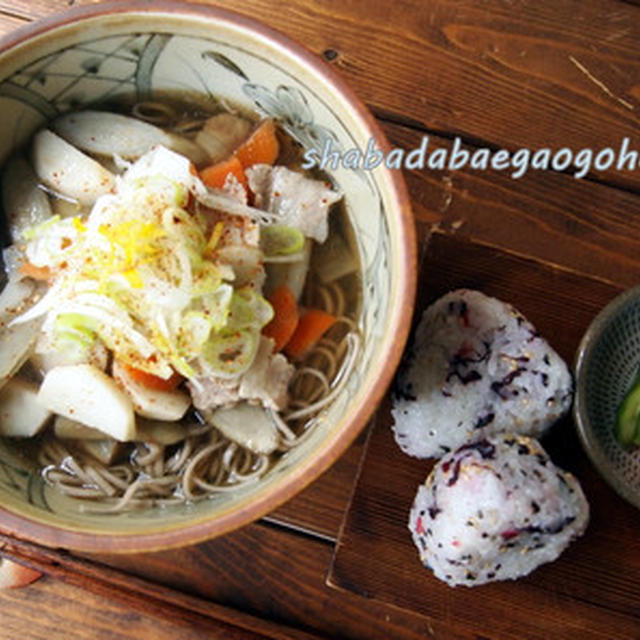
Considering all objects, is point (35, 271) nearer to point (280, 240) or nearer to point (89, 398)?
point (89, 398)

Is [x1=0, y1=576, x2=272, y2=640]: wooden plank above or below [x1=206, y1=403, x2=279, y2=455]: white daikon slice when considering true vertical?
below

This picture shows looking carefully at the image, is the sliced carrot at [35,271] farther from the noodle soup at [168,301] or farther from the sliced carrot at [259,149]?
the sliced carrot at [259,149]

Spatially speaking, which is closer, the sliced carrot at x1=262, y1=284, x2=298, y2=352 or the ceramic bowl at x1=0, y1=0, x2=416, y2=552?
the ceramic bowl at x1=0, y1=0, x2=416, y2=552

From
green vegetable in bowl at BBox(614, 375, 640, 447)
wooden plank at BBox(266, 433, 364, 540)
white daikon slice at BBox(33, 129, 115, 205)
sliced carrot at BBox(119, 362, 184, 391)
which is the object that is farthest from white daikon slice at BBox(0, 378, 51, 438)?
green vegetable in bowl at BBox(614, 375, 640, 447)

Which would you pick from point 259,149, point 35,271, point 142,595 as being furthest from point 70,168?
point 142,595

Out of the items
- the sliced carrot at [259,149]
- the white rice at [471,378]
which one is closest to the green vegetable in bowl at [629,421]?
the white rice at [471,378]

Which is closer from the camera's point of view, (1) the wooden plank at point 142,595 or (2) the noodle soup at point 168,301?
(2) the noodle soup at point 168,301

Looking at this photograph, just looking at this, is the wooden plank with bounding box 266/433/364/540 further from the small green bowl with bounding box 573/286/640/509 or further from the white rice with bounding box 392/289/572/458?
the small green bowl with bounding box 573/286/640/509
